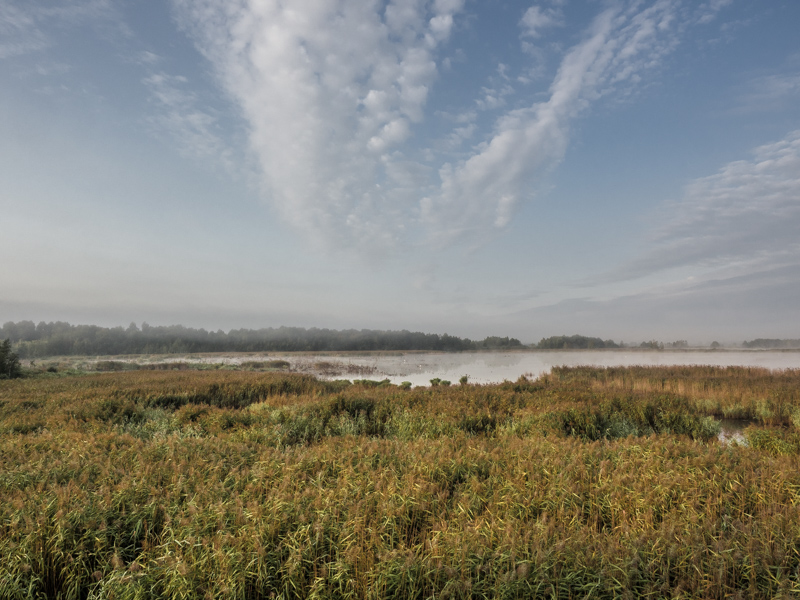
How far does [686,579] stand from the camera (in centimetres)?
346

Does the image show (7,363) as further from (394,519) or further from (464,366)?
(464,366)

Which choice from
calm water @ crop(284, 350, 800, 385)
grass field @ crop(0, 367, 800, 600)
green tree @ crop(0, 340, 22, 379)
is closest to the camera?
grass field @ crop(0, 367, 800, 600)

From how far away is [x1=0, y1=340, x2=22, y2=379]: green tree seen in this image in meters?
25.5

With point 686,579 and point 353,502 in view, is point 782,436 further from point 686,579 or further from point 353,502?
point 353,502

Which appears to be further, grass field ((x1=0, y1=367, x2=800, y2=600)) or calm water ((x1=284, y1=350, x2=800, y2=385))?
calm water ((x1=284, y1=350, x2=800, y2=385))

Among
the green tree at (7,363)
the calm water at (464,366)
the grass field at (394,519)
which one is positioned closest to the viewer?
the grass field at (394,519)

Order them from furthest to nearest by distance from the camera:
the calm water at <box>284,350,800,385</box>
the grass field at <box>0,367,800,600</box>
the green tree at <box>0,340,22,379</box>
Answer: the calm water at <box>284,350,800,385</box> < the green tree at <box>0,340,22,379</box> < the grass field at <box>0,367,800,600</box>

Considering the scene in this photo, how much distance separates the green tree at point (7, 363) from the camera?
83.8 ft

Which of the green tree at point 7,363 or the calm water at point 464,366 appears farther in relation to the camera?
the calm water at point 464,366

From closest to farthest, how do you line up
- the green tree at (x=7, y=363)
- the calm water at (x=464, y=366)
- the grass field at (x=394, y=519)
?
the grass field at (x=394, y=519) < the green tree at (x=7, y=363) < the calm water at (x=464, y=366)

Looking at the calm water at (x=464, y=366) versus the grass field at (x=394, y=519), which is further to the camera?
the calm water at (x=464, y=366)

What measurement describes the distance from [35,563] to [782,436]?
14680mm

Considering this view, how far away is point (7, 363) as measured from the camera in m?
26.1

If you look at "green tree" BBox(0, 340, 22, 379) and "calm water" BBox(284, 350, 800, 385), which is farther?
"calm water" BBox(284, 350, 800, 385)
